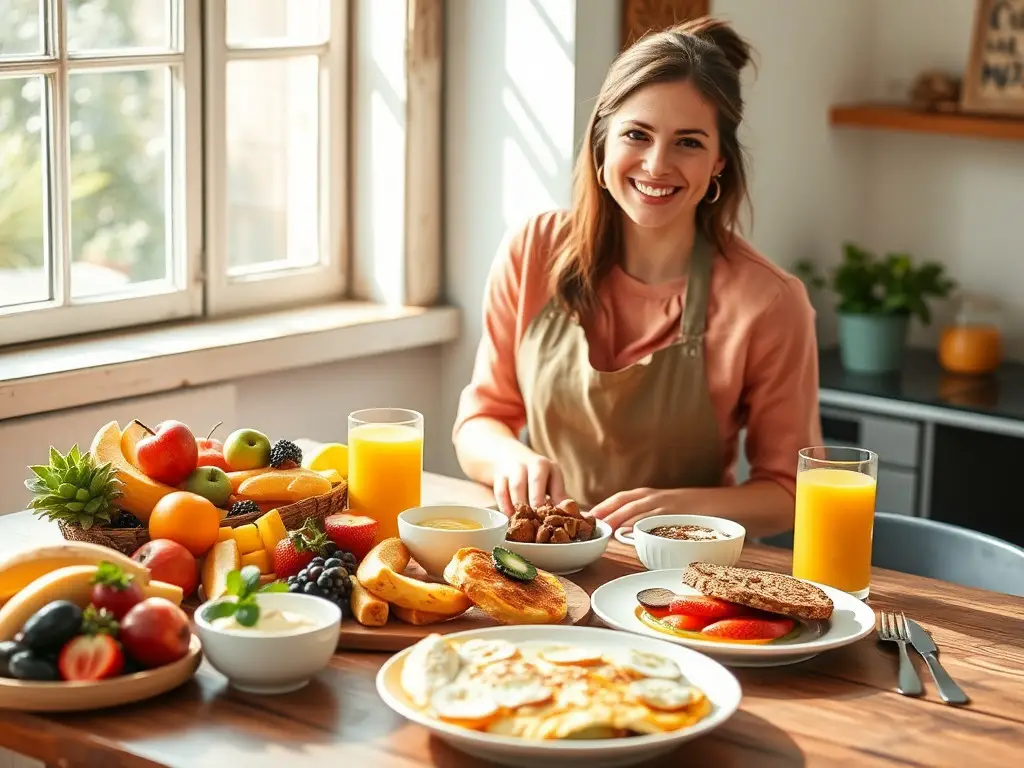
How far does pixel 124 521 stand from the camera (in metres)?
1.64

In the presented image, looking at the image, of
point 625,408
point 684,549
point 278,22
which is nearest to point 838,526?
point 684,549

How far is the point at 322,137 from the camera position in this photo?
3.10 m


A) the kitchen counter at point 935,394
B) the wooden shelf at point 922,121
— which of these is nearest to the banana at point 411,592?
the kitchen counter at point 935,394

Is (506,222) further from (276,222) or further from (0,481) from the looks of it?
(0,481)

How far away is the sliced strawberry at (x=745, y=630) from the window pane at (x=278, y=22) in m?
1.83

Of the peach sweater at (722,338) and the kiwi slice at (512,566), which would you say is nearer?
the kiwi slice at (512,566)

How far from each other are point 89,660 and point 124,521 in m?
0.33

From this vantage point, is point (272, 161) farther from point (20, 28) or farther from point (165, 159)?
point (20, 28)

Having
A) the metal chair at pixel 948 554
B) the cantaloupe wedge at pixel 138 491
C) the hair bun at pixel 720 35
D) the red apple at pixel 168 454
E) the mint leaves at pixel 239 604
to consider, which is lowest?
the metal chair at pixel 948 554

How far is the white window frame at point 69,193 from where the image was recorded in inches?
101

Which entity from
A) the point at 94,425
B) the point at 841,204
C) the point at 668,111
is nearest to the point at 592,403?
the point at 668,111

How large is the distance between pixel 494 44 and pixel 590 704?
2025 millimetres

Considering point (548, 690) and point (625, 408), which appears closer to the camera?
point (548, 690)

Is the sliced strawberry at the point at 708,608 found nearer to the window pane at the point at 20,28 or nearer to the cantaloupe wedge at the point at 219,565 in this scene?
the cantaloupe wedge at the point at 219,565
